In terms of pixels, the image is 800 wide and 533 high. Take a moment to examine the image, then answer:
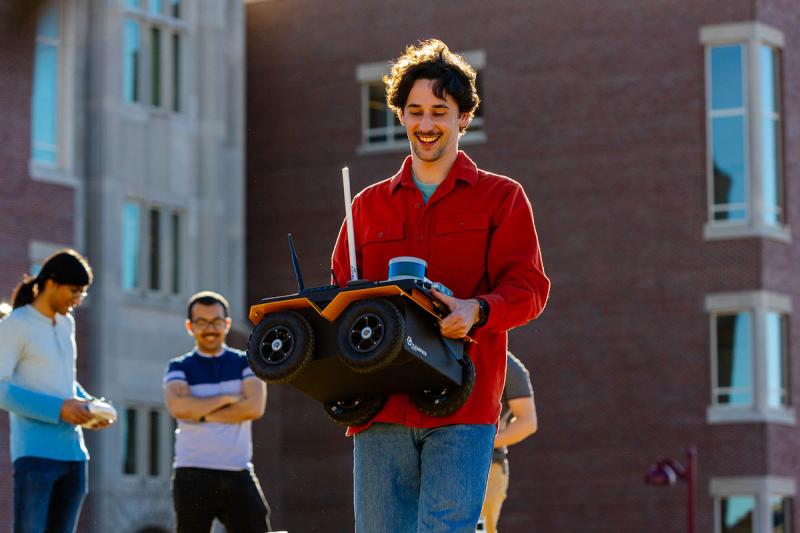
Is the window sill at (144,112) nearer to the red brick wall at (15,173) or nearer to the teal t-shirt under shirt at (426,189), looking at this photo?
the red brick wall at (15,173)

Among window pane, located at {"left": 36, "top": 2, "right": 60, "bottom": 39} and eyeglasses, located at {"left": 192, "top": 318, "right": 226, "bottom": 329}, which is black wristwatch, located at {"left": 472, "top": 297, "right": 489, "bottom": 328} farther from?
window pane, located at {"left": 36, "top": 2, "right": 60, "bottom": 39}

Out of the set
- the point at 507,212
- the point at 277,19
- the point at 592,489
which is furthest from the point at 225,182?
the point at 507,212

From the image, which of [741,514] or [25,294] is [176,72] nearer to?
[741,514]

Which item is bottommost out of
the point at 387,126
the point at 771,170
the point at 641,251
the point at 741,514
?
the point at 741,514

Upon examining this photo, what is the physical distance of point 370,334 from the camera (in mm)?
6242

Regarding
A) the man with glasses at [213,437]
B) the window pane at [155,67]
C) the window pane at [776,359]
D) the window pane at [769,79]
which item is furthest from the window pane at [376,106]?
the man with glasses at [213,437]

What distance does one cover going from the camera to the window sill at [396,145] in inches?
1549

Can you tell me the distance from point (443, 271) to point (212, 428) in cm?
541

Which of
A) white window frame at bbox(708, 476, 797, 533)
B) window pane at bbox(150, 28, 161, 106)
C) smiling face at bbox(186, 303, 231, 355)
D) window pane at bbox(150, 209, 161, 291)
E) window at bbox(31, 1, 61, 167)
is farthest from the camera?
white window frame at bbox(708, 476, 797, 533)

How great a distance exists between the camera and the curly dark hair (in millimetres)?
6715

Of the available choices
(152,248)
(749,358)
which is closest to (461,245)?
(152,248)

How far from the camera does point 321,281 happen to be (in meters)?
38.5

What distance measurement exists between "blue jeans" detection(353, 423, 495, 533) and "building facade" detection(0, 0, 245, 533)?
998 inches

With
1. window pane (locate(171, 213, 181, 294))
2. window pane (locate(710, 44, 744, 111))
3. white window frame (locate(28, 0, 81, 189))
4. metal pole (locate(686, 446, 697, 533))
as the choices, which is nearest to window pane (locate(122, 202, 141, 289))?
window pane (locate(171, 213, 181, 294))
